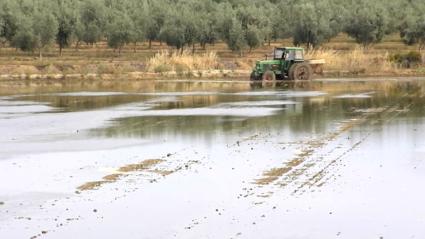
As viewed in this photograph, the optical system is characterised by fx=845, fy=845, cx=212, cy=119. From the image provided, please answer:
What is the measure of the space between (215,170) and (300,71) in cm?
3188

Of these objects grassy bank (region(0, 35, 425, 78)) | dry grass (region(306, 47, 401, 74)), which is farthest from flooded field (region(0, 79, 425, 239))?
dry grass (region(306, 47, 401, 74))

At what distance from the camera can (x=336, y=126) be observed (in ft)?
75.8

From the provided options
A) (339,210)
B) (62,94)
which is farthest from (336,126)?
(62,94)

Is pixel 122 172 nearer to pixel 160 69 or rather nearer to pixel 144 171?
pixel 144 171

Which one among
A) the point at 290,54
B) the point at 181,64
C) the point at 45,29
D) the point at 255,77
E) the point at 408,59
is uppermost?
the point at 45,29

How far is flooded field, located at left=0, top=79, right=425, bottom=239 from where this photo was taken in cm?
1156

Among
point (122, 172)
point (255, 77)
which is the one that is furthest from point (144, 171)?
point (255, 77)

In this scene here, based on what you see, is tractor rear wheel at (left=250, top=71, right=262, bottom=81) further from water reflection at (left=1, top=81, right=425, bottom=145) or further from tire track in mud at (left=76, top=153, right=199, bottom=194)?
tire track in mud at (left=76, top=153, right=199, bottom=194)

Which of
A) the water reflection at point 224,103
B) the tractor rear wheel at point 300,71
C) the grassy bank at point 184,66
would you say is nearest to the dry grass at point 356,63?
the grassy bank at point 184,66

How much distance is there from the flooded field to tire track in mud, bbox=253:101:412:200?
22mm

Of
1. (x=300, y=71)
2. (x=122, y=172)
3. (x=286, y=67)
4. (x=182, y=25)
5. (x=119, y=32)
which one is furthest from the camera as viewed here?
(x=182, y=25)

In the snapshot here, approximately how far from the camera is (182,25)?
71.9 metres

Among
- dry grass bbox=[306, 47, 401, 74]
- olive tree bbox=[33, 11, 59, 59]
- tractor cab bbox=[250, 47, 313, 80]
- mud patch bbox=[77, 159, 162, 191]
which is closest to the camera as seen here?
mud patch bbox=[77, 159, 162, 191]

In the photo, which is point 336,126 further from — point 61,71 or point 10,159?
point 61,71
